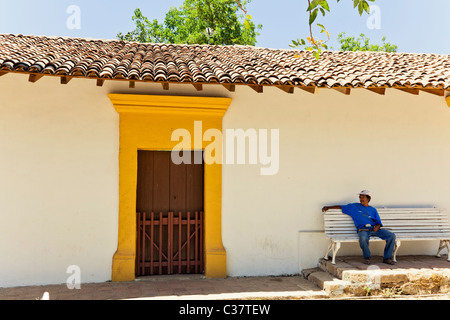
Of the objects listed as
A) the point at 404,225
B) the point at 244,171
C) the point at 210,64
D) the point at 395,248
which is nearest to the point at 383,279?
the point at 395,248

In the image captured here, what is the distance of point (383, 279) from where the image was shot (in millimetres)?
5578

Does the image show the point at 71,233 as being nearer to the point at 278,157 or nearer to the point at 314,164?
the point at 278,157

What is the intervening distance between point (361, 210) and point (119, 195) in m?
3.80

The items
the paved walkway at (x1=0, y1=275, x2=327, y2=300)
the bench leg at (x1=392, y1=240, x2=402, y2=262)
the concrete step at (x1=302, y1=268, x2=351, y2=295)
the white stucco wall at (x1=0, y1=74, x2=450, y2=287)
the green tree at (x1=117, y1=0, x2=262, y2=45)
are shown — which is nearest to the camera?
the paved walkway at (x1=0, y1=275, x2=327, y2=300)

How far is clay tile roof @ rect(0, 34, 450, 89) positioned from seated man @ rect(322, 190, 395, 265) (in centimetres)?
191

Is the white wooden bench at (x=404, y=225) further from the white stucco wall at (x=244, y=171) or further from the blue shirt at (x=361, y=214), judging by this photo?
the white stucco wall at (x=244, y=171)

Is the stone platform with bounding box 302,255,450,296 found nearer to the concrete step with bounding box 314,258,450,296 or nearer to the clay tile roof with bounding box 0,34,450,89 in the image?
the concrete step with bounding box 314,258,450,296

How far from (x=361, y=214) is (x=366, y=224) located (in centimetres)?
17

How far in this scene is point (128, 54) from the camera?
7023 millimetres

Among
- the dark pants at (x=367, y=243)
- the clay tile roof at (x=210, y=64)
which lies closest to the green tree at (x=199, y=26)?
the clay tile roof at (x=210, y=64)

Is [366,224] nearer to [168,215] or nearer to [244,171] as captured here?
[244,171]

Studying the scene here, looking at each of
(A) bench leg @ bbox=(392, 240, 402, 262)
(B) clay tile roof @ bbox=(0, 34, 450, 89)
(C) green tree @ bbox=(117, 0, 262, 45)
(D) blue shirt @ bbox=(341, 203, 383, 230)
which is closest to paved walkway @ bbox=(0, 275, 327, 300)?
(D) blue shirt @ bbox=(341, 203, 383, 230)

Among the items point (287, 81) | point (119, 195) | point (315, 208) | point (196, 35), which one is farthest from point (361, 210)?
point (196, 35)

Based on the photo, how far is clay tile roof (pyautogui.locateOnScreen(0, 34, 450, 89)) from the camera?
5.56 metres
